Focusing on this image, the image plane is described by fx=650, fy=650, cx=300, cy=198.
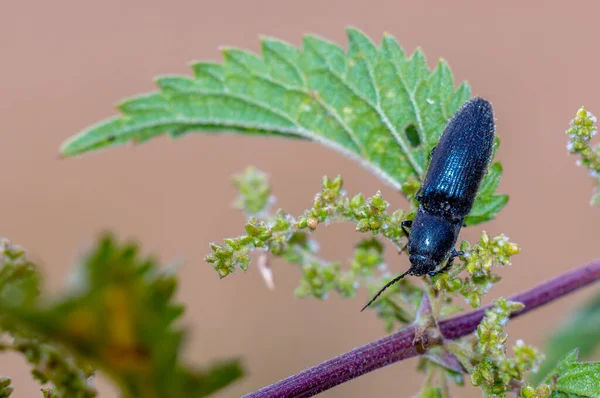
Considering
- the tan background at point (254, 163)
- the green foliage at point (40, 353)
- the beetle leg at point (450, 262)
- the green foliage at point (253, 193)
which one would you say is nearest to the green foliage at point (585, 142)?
the beetle leg at point (450, 262)

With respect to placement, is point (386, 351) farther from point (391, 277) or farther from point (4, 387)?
point (4, 387)

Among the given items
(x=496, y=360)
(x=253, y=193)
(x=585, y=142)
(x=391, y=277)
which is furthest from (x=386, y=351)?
(x=253, y=193)

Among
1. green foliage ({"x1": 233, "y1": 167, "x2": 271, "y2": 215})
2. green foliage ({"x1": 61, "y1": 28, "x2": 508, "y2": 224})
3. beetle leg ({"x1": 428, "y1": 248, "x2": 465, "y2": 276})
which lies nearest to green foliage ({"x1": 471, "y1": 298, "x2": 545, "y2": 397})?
beetle leg ({"x1": 428, "y1": 248, "x2": 465, "y2": 276})

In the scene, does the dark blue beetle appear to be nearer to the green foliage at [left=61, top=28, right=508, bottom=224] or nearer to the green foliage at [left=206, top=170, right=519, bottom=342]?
the green foliage at [left=61, top=28, right=508, bottom=224]

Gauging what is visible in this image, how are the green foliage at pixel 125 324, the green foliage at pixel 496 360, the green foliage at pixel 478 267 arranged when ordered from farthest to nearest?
1. the green foliage at pixel 478 267
2. the green foliage at pixel 496 360
3. the green foliage at pixel 125 324

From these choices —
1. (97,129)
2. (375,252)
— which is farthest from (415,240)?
(97,129)

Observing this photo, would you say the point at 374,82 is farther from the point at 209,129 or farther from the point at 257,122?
the point at 209,129

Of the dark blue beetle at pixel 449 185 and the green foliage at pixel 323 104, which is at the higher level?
the green foliage at pixel 323 104

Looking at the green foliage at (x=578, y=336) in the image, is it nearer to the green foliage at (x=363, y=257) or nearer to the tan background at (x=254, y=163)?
the green foliage at (x=363, y=257)
